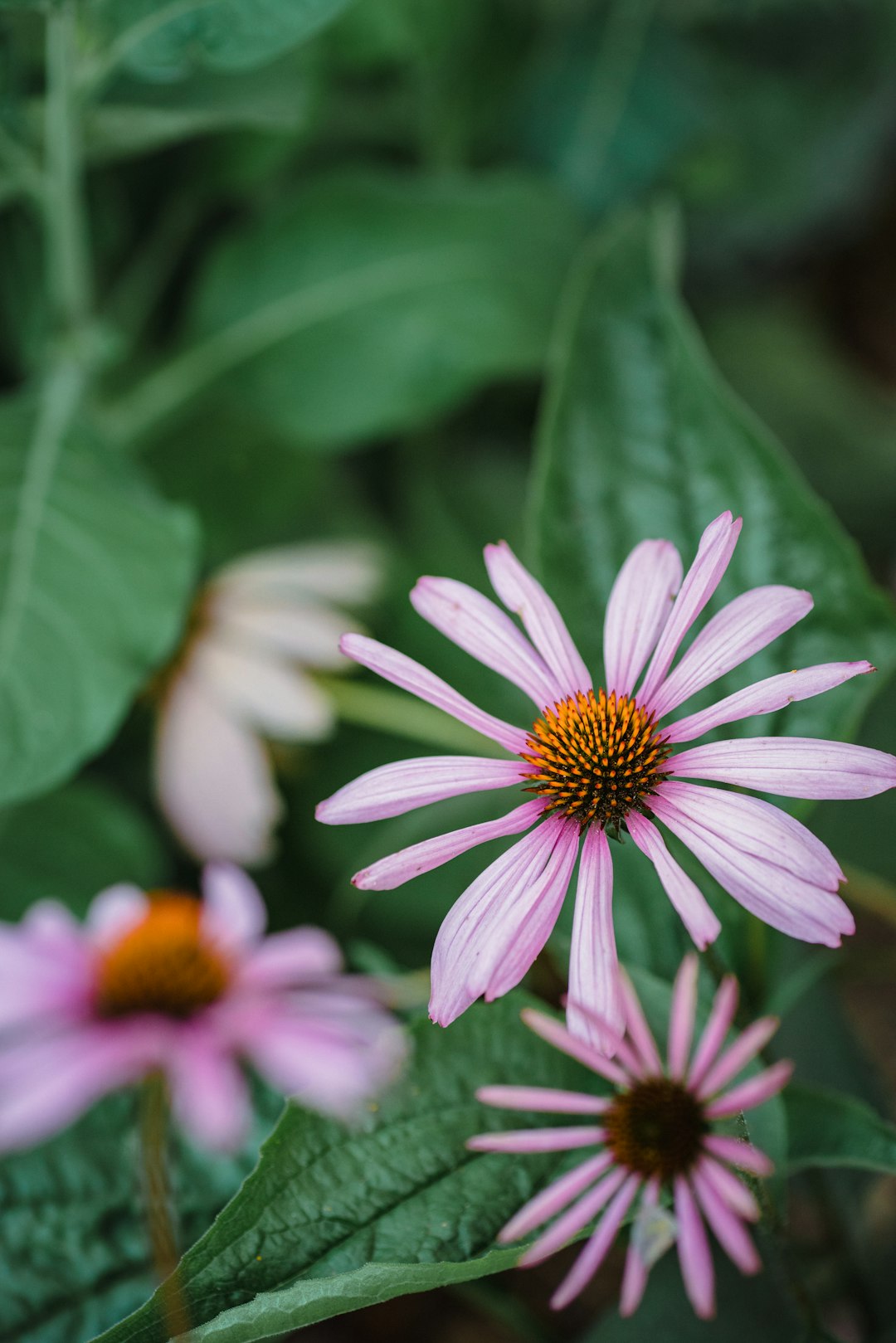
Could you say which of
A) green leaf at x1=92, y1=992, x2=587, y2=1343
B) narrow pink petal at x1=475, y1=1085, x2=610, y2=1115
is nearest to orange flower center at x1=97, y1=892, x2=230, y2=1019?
green leaf at x1=92, y1=992, x2=587, y2=1343

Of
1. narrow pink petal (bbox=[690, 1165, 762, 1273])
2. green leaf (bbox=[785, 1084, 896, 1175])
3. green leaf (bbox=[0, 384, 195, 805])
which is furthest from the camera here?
green leaf (bbox=[0, 384, 195, 805])

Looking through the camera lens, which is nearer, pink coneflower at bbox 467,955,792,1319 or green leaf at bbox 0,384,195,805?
pink coneflower at bbox 467,955,792,1319

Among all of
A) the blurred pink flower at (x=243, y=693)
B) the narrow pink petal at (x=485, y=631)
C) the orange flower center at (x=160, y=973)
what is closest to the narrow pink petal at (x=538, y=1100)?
the narrow pink petal at (x=485, y=631)

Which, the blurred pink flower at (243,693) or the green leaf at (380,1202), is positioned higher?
the blurred pink flower at (243,693)

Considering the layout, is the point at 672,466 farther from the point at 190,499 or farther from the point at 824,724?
the point at 190,499

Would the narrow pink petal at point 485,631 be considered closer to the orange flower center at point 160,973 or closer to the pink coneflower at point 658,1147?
the pink coneflower at point 658,1147

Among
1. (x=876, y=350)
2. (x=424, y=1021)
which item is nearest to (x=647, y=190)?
(x=876, y=350)

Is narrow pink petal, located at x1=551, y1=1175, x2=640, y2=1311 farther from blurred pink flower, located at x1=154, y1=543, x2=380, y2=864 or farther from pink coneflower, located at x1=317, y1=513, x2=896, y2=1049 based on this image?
blurred pink flower, located at x1=154, y1=543, x2=380, y2=864
